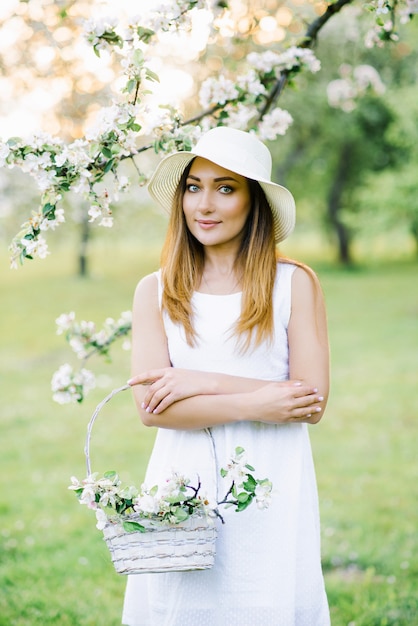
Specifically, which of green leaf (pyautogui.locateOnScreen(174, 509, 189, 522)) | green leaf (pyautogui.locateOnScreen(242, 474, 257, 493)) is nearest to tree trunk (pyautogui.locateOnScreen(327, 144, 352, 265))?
green leaf (pyautogui.locateOnScreen(242, 474, 257, 493))

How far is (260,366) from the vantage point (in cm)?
262

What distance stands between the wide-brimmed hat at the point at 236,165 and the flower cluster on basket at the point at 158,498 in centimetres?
95

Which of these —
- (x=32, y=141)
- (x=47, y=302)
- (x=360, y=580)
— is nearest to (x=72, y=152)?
(x=32, y=141)

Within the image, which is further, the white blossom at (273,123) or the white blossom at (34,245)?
the white blossom at (273,123)

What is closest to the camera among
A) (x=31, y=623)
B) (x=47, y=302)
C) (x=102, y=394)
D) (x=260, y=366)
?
(x=260, y=366)

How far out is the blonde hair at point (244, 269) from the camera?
101 inches

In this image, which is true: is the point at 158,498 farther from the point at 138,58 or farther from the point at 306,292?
the point at 138,58

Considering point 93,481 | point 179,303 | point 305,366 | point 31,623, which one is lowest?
point 31,623

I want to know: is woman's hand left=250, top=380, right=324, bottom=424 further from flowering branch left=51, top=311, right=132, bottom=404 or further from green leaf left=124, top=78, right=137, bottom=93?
green leaf left=124, top=78, right=137, bottom=93

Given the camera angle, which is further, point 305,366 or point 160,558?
point 305,366

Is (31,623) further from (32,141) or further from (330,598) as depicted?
(32,141)

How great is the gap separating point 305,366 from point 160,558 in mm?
797

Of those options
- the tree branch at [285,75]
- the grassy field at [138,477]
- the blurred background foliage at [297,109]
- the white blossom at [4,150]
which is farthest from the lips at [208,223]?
the grassy field at [138,477]

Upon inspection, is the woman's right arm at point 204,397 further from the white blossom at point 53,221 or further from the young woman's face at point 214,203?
the white blossom at point 53,221
